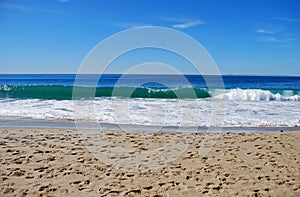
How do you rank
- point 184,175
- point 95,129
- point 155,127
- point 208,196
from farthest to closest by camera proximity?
1. point 155,127
2. point 95,129
3. point 184,175
4. point 208,196

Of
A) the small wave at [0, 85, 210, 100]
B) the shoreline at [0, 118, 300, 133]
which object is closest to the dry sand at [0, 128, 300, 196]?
the shoreline at [0, 118, 300, 133]

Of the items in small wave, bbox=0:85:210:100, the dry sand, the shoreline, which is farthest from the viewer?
small wave, bbox=0:85:210:100

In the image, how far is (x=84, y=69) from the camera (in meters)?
4.44

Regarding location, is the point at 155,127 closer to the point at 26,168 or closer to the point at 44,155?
the point at 44,155

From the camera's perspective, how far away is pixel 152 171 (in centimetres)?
511

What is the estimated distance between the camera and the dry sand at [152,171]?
425cm

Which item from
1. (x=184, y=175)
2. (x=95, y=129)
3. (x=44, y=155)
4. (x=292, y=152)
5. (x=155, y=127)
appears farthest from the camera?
(x=155, y=127)

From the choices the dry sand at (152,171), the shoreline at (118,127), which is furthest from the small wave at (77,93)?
the dry sand at (152,171)

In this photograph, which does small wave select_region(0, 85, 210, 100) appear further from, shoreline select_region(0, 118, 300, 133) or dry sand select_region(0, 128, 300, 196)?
dry sand select_region(0, 128, 300, 196)

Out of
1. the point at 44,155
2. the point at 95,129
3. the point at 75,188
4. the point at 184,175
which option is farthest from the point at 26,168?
the point at 95,129

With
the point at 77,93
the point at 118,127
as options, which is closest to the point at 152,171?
the point at 118,127

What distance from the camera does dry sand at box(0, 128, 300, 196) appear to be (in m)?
Answer: 4.25

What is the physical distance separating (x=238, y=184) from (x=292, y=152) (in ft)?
8.06

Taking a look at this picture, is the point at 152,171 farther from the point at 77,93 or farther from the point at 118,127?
the point at 77,93
